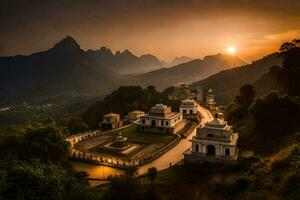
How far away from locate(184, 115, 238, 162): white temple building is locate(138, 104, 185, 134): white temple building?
42.1ft

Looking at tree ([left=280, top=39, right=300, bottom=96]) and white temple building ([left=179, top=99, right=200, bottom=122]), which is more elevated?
tree ([left=280, top=39, right=300, bottom=96])

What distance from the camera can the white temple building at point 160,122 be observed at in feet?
143

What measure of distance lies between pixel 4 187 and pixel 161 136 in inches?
1104

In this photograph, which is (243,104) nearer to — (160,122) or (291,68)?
(291,68)

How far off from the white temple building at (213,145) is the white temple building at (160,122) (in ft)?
42.1

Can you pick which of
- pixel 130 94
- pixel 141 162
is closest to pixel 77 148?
pixel 141 162

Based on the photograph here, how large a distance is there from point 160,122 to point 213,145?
1536cm

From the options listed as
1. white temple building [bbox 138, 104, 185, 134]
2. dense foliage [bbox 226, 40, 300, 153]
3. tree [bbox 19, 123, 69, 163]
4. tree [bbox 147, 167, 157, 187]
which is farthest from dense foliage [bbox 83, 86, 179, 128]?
tree [bbox 147, 167, 157, 187]

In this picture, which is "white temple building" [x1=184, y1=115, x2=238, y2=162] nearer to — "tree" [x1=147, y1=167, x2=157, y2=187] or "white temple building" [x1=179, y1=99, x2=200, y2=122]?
"tree" [x1=147, y1=167, x2=157, y2=187]

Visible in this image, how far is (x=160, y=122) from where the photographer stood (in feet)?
145

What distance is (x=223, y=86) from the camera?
402 ft

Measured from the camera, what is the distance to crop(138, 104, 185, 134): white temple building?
143ft

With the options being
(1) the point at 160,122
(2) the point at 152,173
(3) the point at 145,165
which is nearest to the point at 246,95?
(1) the point at 160,122

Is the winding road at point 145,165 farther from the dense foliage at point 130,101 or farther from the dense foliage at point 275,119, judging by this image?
the dense foliage at point 130,101
